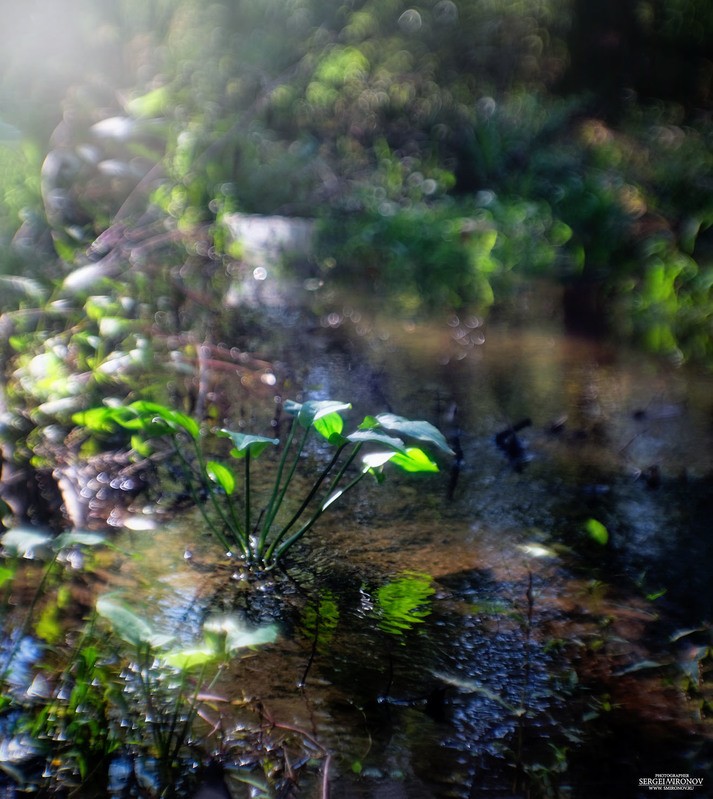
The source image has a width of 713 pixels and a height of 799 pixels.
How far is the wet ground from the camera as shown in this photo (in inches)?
46.1

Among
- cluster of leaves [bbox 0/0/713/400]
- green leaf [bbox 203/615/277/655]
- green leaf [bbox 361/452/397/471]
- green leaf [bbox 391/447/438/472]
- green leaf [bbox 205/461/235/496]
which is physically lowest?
cluster of leaves [bbox 0/0/713/400]

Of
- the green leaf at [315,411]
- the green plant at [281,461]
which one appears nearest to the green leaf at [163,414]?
the green plant at [281,461]

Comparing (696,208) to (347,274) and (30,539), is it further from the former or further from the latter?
(30,539)

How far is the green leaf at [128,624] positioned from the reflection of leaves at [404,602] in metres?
0.54

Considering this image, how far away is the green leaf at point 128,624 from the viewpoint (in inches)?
40.0

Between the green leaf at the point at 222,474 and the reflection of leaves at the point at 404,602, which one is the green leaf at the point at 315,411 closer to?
the green leaf at the point at 222,474

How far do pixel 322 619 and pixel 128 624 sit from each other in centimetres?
53

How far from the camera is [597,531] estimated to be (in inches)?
74.1

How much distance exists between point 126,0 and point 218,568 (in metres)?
3.47

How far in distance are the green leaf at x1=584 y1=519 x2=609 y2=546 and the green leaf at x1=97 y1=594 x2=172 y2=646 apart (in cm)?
116

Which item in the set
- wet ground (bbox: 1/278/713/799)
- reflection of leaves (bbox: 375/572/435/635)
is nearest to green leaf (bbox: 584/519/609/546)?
wet ground (bbox: 1/278/713/799)

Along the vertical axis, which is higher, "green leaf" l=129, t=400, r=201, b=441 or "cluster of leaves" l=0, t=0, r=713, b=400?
"green leaf" l=129, t=400, r=201, b=441

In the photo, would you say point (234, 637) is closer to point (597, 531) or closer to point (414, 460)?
point (414, 460)

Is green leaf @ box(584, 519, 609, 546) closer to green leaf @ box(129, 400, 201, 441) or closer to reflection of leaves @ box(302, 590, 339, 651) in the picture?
reflection of leaves @ box(302, 590, 339, 651)
